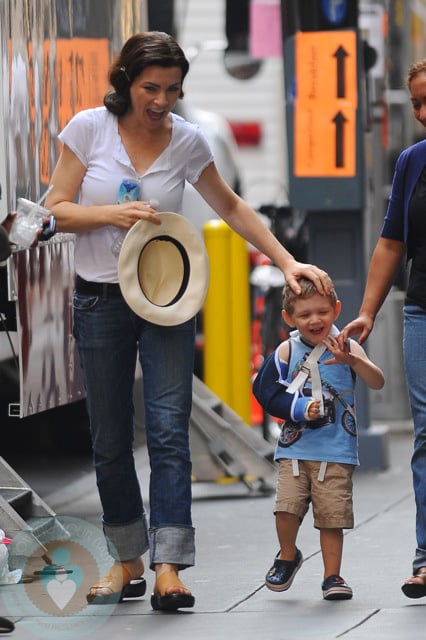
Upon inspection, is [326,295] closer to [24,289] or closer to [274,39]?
[24,289]

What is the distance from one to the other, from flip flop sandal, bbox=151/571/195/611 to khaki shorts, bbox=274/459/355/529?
44 cm

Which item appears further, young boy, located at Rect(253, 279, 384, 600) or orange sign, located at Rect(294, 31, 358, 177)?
orange sign, located at Rect(294, 31, 358, 177)

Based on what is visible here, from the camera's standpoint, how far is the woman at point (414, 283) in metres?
5.81

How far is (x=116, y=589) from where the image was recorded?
589 centimetres

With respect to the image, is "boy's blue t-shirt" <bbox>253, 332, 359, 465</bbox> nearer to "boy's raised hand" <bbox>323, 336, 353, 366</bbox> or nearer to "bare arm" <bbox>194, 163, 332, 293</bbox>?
"boy's raised hand" <bbox>323, 336, 353, 366</bbox>

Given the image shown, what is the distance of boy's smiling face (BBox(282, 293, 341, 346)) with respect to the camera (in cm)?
580

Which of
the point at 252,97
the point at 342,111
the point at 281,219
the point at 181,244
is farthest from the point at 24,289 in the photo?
the point at 252,97

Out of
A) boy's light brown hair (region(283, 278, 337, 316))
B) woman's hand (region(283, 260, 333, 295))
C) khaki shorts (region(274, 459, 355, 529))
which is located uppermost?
woman's hand (region(283, 260, 333, 295))

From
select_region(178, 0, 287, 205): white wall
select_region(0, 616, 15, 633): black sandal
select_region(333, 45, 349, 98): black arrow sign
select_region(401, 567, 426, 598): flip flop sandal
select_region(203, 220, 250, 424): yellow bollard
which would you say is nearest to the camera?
select_region(0, 616, 15, 633): black sandal

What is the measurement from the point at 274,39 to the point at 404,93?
126 cm

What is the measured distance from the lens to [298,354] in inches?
234

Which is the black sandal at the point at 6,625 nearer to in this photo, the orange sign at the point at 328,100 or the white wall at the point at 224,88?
the orange sign at the point at 328,100

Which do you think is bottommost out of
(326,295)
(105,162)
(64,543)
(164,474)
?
(64,543)

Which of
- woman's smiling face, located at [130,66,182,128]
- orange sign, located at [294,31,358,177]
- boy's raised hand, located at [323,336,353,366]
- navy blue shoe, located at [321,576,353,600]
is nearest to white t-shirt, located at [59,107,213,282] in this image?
woman's smiling face, located at [130,66,182,128]
